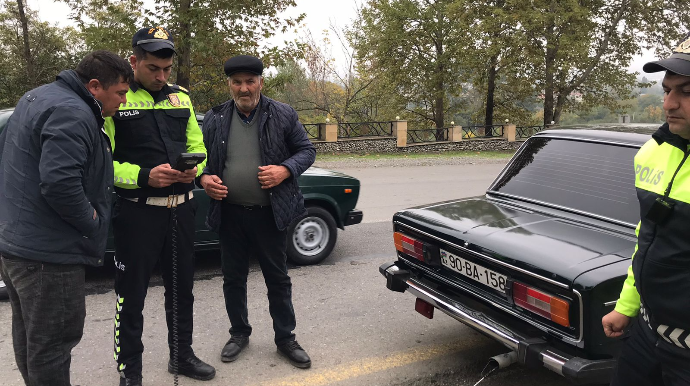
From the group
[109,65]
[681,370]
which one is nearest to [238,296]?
[109,65]

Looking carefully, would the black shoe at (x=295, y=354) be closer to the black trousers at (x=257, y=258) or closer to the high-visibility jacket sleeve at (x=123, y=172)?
the black trousers at (x=257, y=258)

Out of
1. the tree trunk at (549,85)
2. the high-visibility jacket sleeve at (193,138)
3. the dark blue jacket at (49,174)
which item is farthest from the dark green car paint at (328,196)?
the tree trunk at (549,85)

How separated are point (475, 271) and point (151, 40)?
2.29 m

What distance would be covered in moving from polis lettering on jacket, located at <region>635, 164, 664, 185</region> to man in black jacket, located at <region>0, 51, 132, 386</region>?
89.6 inches

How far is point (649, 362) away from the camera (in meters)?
1.94

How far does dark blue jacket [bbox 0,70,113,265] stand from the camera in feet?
7.42

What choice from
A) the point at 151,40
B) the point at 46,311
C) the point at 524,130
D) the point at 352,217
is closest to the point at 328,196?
the point at 352,217

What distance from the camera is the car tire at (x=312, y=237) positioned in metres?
5.62

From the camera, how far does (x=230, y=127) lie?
136 inches

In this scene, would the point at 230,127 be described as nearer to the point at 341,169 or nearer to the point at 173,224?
the point at 173,224

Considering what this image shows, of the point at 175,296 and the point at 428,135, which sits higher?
the point at 428,135

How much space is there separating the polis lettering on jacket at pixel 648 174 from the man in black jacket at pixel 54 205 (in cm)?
228

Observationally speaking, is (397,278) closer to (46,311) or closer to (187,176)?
(187,176)

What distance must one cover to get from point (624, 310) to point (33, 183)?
2531mm
